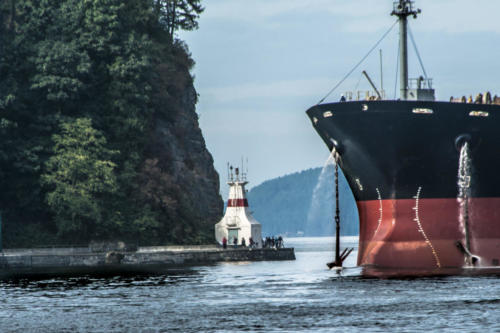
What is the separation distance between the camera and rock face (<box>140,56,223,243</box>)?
9975 centimetres

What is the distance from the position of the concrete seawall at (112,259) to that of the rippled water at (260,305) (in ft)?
66.0

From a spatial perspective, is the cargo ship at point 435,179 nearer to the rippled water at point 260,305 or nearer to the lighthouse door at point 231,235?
the rippled water at point 260,305

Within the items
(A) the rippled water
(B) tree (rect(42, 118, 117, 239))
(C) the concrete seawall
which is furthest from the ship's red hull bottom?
(B) tree (rect(42, 118, 117, 239))

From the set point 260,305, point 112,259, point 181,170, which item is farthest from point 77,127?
point 260,305

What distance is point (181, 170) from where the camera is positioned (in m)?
109

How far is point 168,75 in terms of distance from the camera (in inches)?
4291

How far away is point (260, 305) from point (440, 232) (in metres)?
15.5

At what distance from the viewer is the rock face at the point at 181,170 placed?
99750mm

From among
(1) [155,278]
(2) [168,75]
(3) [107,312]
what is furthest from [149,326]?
(2) [168,75]

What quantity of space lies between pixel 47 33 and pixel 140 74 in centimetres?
1013

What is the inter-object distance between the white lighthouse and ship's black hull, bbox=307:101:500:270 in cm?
4267

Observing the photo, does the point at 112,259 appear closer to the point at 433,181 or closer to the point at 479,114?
the point at 433,181

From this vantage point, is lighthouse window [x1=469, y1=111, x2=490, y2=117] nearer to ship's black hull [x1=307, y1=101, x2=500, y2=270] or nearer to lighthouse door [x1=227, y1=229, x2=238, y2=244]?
ship's black hull [x1=307, y1=101, x2=500, y2=270]

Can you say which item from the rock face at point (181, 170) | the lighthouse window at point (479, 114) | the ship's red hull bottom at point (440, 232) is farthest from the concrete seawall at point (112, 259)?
the lighthouse window at point (479, 114)
